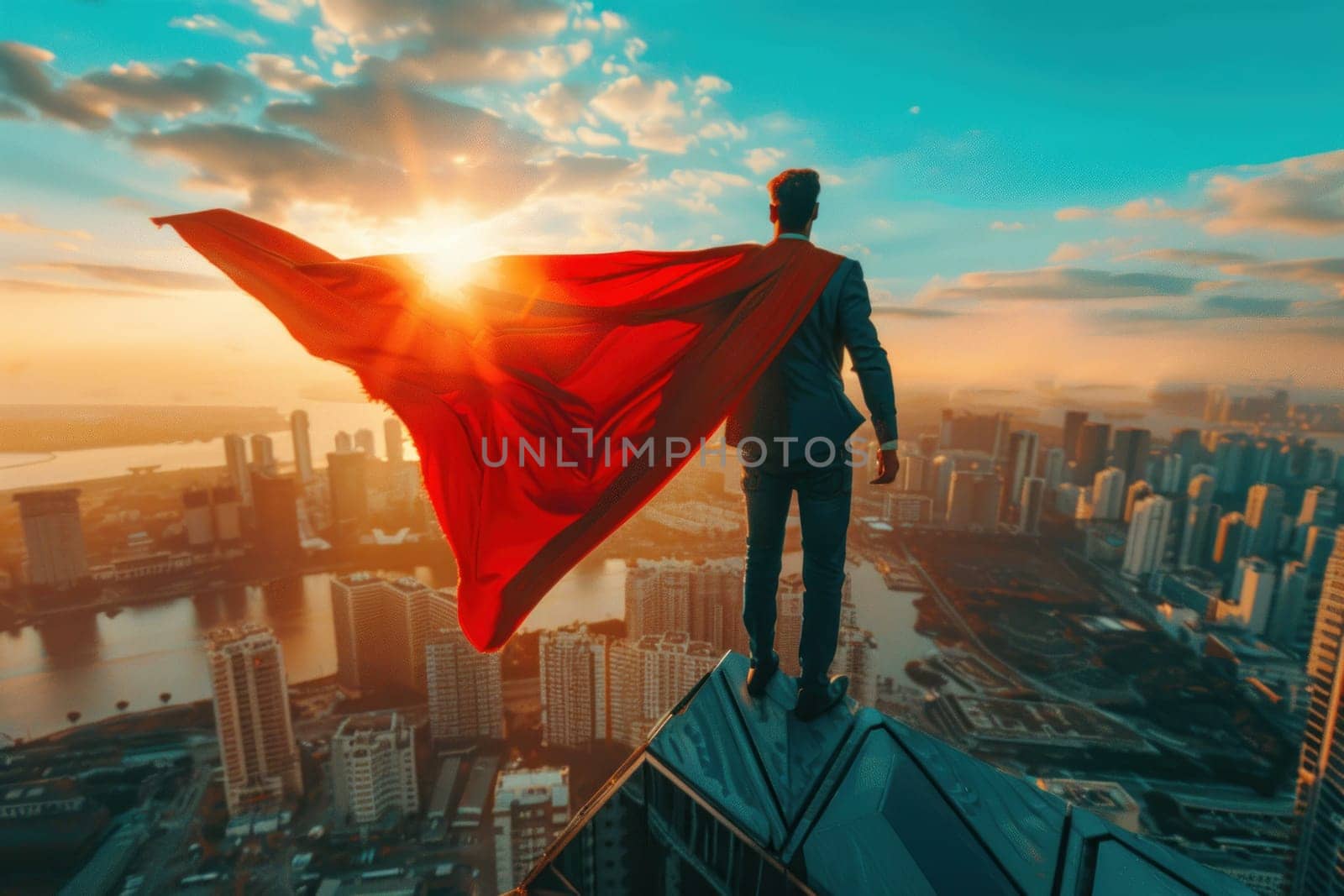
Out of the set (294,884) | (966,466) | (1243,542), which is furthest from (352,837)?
(1243,542)

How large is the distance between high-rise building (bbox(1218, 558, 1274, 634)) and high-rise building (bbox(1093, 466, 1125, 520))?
514 cm

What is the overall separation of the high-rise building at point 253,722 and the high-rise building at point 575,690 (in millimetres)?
4583

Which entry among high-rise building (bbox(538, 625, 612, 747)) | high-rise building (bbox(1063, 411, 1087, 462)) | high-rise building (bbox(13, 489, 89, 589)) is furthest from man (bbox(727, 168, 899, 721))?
high-rise building (bbox(1063, 411, 1087, 462))

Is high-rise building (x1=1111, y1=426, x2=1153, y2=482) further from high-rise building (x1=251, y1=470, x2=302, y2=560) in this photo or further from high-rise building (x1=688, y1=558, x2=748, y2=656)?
high-rise building (x1=251, y1=470, x2=302, y2=560)

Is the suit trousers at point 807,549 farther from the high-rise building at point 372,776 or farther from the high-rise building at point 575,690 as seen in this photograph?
the high-rise building at point 372,776

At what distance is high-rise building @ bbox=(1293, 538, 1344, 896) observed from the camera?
800 cm

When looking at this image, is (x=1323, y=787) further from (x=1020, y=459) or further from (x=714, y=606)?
(x=1020, y=459)

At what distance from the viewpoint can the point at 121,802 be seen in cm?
955

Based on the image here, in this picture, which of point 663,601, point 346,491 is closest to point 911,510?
point 663,601

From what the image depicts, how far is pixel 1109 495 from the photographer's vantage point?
68.7 feet

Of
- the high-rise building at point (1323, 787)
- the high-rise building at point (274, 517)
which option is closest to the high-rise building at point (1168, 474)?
the high-rise building at point (1323, 787)

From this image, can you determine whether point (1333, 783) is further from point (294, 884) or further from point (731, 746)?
point (294, 884)

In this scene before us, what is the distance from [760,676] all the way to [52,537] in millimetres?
21231

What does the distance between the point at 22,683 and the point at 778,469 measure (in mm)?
18984
